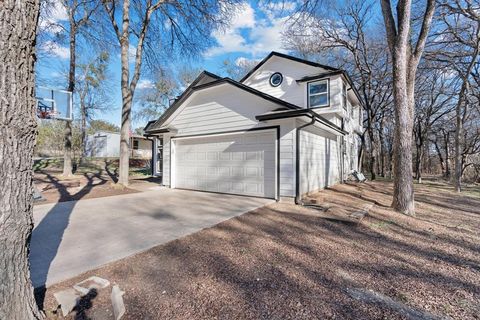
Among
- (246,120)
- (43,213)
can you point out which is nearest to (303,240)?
(246,120)

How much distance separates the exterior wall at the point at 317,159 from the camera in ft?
25.5

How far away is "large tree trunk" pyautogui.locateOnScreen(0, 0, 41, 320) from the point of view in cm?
172

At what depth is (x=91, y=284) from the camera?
2602mm

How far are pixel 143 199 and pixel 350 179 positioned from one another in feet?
40.8

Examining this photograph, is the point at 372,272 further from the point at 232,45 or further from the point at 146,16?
the point at 232,45

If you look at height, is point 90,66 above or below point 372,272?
above

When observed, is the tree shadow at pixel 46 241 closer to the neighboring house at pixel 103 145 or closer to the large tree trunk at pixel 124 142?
the large tree trunk at pixel 124 142

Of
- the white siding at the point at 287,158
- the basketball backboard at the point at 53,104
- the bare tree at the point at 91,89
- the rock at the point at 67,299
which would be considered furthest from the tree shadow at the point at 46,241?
the bare tree at the point at 91,89

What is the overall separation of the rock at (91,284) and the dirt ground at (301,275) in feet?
0.31

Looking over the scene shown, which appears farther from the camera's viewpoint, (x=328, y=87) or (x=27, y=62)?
(x=328, y=87)

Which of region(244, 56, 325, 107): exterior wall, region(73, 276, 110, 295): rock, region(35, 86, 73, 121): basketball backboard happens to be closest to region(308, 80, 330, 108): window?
region(244, 56, 325, 107): exterior wall

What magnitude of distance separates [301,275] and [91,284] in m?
2.44

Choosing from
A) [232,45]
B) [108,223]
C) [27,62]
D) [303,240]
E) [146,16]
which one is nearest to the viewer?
[27,62]

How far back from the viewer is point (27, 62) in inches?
73.2
